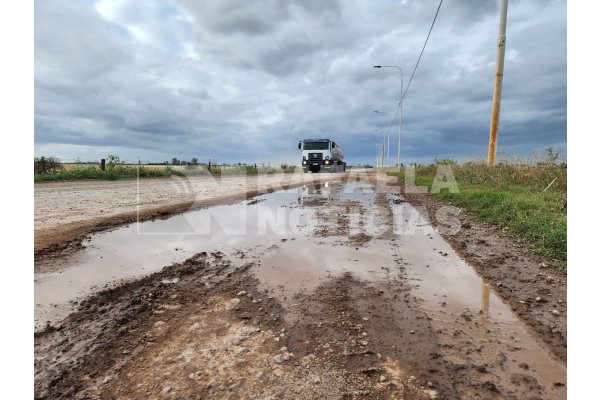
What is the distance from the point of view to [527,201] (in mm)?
7227

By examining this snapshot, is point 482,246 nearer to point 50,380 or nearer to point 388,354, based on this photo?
point 388,354

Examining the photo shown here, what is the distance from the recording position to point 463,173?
17031mm

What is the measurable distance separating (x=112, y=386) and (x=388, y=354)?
1711 millimetres

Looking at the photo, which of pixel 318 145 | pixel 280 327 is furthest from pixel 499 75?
pixel 318 145

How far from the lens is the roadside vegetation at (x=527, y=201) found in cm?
478

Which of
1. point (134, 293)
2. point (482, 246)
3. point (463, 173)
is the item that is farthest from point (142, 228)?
point (463, 173)

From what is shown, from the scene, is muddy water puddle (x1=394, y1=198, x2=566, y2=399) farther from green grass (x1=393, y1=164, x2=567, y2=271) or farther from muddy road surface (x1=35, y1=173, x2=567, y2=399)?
green grass (x1=393, y1=164, x2=567, y2=271)

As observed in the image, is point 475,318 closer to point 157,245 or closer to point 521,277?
point 521,277

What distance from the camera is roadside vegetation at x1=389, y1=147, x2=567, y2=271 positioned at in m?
4.78

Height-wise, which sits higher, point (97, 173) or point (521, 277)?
point (97, 173)

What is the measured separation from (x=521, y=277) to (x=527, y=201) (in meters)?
4.37

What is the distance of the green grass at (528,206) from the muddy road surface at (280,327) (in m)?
1.32

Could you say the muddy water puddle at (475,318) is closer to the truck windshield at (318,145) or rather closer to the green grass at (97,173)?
the green grass at (97,173)

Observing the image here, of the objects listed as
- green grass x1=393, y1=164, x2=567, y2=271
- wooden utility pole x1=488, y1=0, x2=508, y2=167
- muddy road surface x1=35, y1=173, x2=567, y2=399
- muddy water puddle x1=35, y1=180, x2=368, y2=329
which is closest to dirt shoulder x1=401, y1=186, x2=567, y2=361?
muddy road surface x1=35, y1=173, x2=567, y2=399
